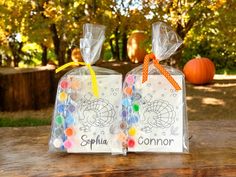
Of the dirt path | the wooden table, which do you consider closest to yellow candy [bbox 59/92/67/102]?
the wooden table

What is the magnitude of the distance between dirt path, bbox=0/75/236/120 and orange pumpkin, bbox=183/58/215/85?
95mm

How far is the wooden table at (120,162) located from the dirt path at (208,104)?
288cm

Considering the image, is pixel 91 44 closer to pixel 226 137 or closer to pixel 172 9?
pixel 226 137

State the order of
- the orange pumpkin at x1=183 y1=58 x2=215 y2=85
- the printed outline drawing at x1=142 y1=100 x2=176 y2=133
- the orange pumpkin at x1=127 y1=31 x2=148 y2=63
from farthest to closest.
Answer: the orange pumpkin at x1=127 y1=31 x2=148 y2=63 → the orange pumpkin at x1=183 y1=58 x2=215 y2=85 → the printed outline drawing at x1=142 y1=100 x2=176 y2=133

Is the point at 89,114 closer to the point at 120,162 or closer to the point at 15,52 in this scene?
the point at 120,162

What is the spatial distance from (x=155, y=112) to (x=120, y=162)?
0.16 m

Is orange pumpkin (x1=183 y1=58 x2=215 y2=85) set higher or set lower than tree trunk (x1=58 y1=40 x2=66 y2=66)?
lower

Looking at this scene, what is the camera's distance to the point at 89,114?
1.12 metres

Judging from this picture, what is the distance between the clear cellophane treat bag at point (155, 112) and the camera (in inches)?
43.7

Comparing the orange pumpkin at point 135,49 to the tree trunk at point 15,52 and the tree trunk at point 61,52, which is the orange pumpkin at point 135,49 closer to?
the tree trunk at point 61,52

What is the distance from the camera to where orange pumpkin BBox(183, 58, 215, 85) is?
18.4 feet

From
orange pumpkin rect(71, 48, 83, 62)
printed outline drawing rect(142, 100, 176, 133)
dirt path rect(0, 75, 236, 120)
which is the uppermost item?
printed outline drawing rect(142, 100, 176, 133)

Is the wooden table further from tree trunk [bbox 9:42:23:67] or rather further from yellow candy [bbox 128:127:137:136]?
tree trunk [bbox 9:42:23:67]

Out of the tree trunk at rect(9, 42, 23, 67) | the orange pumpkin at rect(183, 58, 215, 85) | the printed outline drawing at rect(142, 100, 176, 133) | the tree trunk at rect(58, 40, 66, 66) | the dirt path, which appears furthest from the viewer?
the tree trunk at rect(9, 42, 23, 67)
